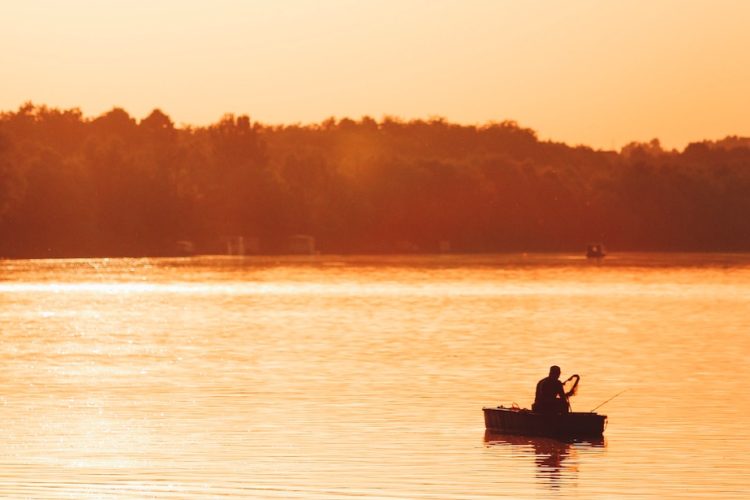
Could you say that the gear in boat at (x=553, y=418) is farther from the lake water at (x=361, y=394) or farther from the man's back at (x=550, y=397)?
the lake water at (x=361, y=394)

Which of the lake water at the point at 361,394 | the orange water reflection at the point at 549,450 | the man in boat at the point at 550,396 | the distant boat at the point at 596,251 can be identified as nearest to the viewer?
the lake water at the point at 361,394

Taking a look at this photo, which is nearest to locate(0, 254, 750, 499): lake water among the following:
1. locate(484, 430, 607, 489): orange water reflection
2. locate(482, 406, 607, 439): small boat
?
locate(484, 430, 607, 489): orange water reflection

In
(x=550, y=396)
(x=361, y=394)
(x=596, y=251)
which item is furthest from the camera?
(x=596, y=251)

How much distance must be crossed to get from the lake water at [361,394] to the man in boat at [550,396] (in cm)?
67

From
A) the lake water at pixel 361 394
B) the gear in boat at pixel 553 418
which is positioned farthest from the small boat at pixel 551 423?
the lake water at pixel 361 394

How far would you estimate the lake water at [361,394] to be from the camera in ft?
96.4

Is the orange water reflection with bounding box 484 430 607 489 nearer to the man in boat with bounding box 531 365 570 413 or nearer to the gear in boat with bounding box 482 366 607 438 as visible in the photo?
the gear in boat with bounding box 482 366 607 438

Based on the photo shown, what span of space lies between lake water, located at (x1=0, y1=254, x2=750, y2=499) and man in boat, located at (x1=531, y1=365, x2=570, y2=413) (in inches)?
26.5

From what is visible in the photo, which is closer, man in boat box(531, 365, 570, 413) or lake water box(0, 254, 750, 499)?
lake water box(0, 254, 750, 499)

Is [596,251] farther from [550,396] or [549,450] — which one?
[549,450]

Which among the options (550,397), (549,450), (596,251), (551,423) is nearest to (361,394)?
(550,397)

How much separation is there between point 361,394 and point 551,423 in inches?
465

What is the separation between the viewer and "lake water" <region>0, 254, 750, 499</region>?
1157 inches

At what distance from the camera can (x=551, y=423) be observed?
1297 inches
